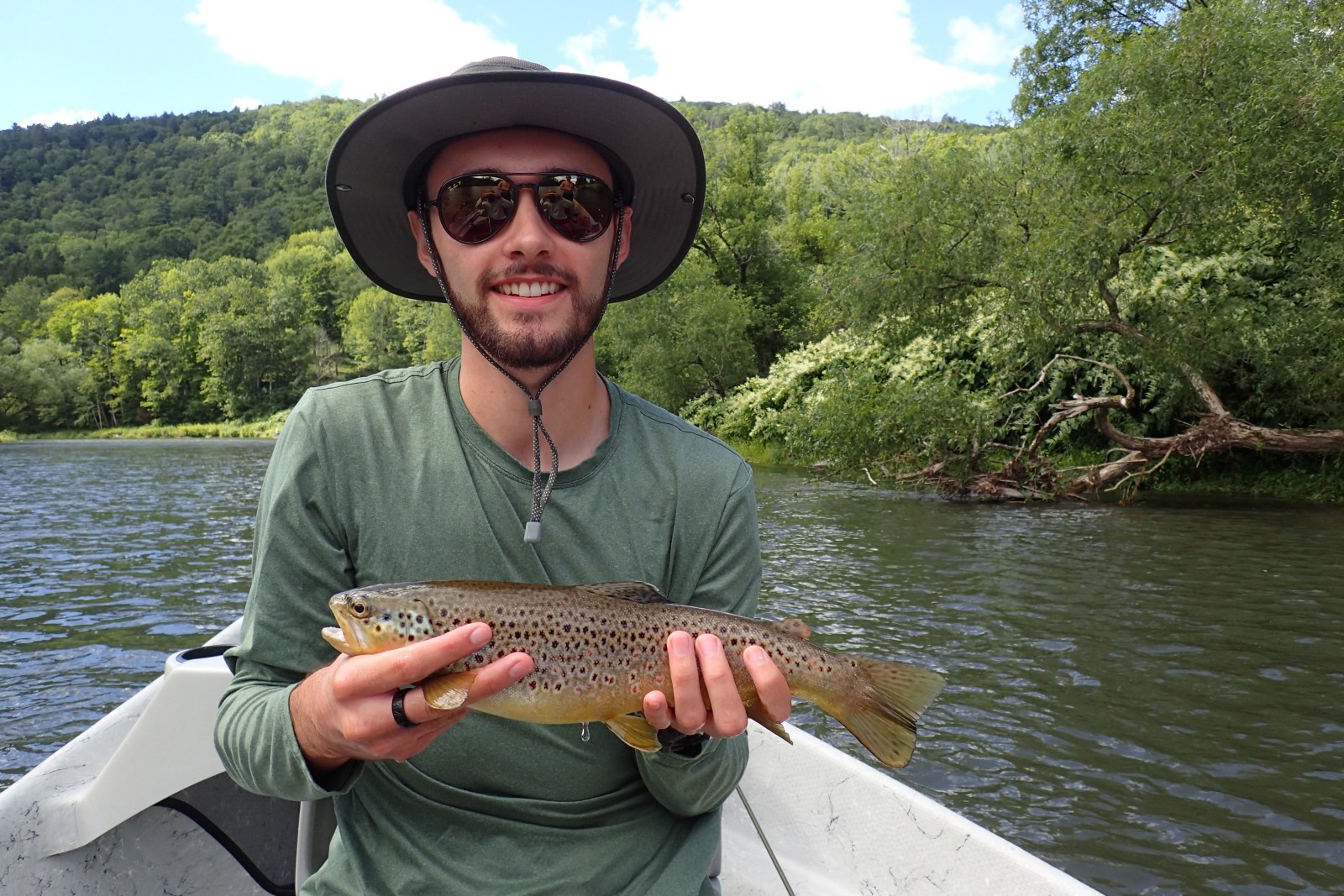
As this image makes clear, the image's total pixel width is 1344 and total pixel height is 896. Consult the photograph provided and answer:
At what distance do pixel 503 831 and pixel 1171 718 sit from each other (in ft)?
23.8

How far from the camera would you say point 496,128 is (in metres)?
2.38

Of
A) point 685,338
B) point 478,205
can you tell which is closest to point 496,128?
point 478,205

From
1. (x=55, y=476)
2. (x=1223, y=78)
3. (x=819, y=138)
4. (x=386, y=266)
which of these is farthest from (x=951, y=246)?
(x=819, y=138)

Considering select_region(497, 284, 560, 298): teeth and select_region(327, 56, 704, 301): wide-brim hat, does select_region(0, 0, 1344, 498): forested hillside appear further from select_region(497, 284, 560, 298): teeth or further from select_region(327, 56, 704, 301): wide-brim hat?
select_region(497, 284, 560, 298): teeth

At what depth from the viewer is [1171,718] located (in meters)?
7.73

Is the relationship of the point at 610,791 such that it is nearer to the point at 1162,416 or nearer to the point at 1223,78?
the point at 1223,78

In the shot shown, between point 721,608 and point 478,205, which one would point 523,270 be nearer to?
point 478,205

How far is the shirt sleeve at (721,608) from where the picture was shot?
2.15 metres

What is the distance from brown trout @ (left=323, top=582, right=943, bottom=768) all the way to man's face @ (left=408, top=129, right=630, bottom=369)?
24.1 inches

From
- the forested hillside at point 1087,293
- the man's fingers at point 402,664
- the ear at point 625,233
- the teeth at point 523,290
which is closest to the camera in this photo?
the man's fingers at point 402,664

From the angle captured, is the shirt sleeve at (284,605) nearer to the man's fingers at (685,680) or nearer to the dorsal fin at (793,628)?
the man's fingers at (685,680)

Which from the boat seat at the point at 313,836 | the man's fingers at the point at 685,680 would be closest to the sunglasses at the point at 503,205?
the man's fingers at the point at 685,680

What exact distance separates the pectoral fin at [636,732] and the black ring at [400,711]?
50 centimetres

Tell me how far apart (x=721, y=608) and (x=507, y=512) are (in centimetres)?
60
